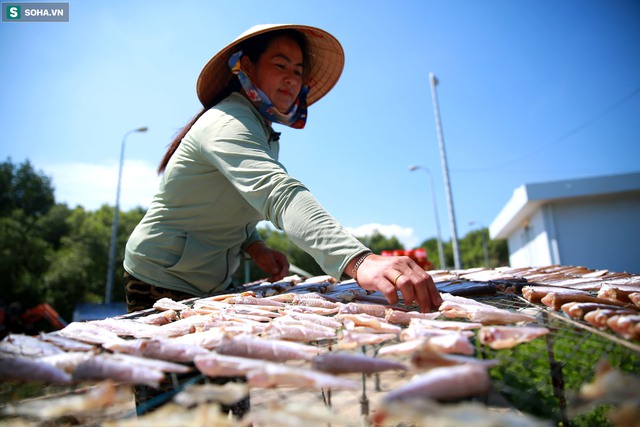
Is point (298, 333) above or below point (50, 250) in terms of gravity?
below

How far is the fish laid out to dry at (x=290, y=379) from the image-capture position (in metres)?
0.83

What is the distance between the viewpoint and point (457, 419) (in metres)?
0.63

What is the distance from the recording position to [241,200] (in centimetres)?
274

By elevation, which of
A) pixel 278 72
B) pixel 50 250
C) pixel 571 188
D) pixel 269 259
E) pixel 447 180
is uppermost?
pixel 50 250

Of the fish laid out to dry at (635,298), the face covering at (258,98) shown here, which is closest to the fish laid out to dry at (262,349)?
A: the fish laid out to dry at (635,298)

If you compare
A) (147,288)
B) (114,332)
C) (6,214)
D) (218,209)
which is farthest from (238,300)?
(6,214)

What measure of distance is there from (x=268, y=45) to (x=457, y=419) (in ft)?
9.82

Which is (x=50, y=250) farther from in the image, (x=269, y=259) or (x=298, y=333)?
(x=298, y=333)

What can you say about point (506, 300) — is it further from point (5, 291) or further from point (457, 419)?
point (5, 291)

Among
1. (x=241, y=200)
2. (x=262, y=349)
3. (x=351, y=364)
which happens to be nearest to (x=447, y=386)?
(x=351, y=364)

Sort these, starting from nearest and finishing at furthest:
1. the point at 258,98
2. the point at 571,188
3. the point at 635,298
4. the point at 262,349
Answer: the point at 262,349 → the point at 635,298 → the point at 258,98 → the point at 571,188

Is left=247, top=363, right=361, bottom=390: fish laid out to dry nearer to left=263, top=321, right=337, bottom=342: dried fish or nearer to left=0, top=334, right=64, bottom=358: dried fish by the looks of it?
left=263, top=321, right=337, bottom=342: dried fish

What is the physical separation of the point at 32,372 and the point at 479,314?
1.45 meters

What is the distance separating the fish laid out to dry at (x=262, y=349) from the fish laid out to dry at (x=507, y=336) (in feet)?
1.73
